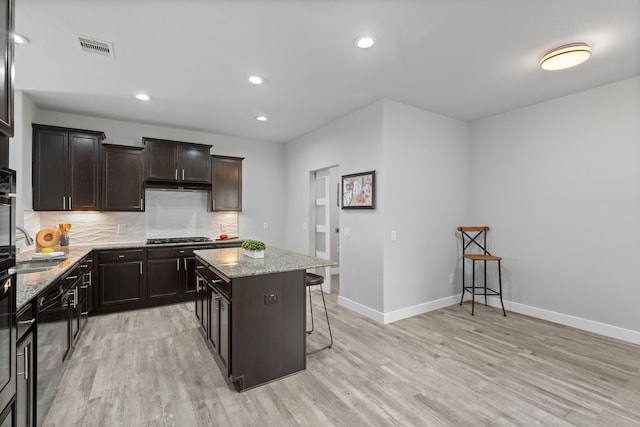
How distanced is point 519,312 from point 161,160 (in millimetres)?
5704

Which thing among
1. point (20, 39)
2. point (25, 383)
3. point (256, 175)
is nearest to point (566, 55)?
point (25, 383)

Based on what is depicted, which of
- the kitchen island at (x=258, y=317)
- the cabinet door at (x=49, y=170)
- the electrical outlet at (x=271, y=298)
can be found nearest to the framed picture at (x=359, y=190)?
the kitchen island at (x=258, y=317)

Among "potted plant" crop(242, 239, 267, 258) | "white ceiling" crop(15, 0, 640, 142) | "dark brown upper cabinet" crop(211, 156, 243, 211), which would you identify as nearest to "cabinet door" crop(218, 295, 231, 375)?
"potted plant" crop(242, 239, 267, 258)

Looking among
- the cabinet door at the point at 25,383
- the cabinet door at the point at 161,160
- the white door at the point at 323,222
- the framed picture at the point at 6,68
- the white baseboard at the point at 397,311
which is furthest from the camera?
the white door at the point at 323,222

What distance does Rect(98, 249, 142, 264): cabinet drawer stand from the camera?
13.3 ft

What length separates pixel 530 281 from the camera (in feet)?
13.3

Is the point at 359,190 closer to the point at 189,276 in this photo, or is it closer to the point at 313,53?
the point at 313,53

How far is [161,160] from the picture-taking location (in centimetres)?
462

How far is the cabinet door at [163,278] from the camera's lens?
4348 mm

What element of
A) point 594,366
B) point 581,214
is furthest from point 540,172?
point 594,366

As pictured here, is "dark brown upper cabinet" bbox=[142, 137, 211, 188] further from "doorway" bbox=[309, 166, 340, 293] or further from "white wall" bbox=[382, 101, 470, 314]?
"white wall" bbox=[382, 101, 470, 314]

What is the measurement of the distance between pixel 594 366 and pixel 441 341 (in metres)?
1.29

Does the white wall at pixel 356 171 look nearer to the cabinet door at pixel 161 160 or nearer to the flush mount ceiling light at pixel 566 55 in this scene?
the flush mount ceiling light at pixel 566 55

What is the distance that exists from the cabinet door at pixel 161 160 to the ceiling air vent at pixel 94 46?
6.52 ft
